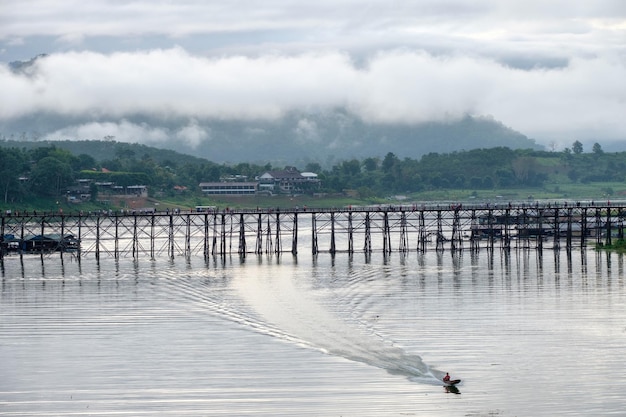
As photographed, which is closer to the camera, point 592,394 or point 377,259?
point 592,394

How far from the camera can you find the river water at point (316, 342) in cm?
4028

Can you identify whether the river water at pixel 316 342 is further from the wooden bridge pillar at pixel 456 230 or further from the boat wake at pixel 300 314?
the wooden bridge pillar at pixel 456 230

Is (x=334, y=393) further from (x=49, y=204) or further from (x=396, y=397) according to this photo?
(x=49, y=204)

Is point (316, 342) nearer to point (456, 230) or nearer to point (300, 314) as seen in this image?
point (300, 314)

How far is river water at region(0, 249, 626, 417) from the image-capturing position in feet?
132

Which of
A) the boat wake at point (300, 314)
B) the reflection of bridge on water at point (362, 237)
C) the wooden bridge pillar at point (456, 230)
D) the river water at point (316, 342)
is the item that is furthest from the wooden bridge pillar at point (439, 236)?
the boat wake at point (300, 314)

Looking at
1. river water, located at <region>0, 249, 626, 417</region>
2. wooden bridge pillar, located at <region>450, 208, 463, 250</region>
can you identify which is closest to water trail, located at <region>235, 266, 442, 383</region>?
river water, located at <region>0, 249, 626, 417</region>

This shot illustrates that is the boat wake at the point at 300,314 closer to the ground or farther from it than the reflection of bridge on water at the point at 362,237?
closer to the ground

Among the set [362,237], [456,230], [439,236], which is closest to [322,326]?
[456,230]

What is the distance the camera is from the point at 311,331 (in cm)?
5541

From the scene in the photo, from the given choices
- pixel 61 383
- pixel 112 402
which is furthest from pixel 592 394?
pixel 61 383

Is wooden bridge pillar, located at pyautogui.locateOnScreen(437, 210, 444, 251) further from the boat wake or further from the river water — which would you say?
the boat wake

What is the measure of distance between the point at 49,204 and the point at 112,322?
12764 centimetres

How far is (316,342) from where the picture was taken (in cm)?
5206
